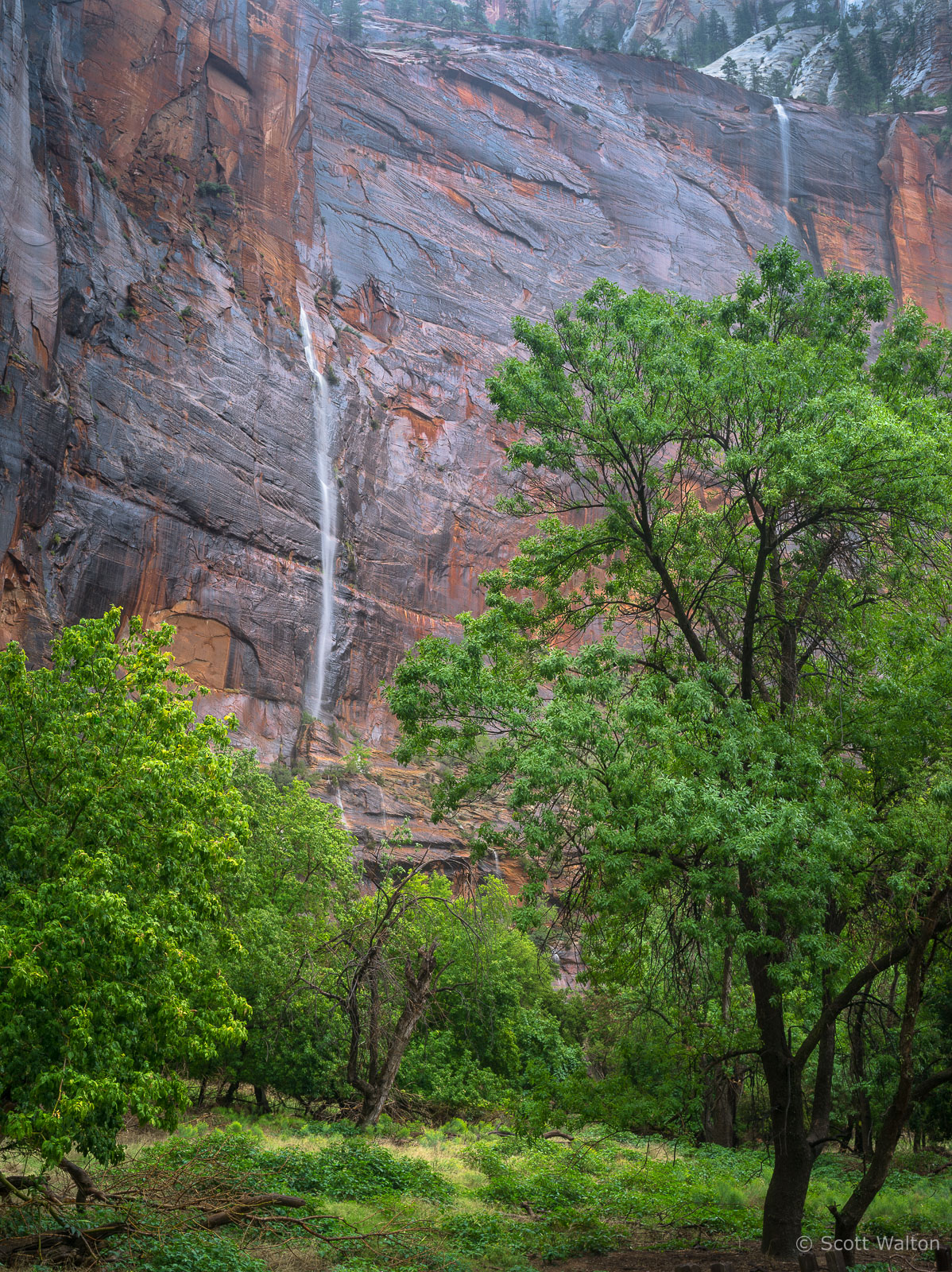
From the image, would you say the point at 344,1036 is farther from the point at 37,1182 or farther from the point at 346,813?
the point at 346,813

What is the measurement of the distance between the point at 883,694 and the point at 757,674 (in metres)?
4.02

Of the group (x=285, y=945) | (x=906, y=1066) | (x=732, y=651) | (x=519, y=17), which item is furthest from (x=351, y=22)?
(x=906, y=1066)

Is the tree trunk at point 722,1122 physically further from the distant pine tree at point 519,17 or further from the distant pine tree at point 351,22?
the distant pine tree at point 519,17

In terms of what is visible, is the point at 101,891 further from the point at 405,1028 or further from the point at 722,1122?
the point at 722,1122

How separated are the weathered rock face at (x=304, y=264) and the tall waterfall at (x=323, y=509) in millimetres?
529

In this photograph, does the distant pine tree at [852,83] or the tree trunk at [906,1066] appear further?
the distant pine tree at [852,83]

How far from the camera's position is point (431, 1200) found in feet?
45.7

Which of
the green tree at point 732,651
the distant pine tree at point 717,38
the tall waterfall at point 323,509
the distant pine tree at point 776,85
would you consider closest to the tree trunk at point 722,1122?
the green tree at point 732,651

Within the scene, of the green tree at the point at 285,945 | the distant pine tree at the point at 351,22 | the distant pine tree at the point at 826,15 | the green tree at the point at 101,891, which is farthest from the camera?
the distant pine tree at the point at 826,15

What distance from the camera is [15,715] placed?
33.9 feet

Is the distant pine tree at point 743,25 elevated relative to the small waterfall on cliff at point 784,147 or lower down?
elevated

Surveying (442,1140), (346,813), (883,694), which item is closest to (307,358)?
(346,813)

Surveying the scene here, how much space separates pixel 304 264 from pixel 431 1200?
53085mm

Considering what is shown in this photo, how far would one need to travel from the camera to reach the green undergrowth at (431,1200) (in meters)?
10.7
